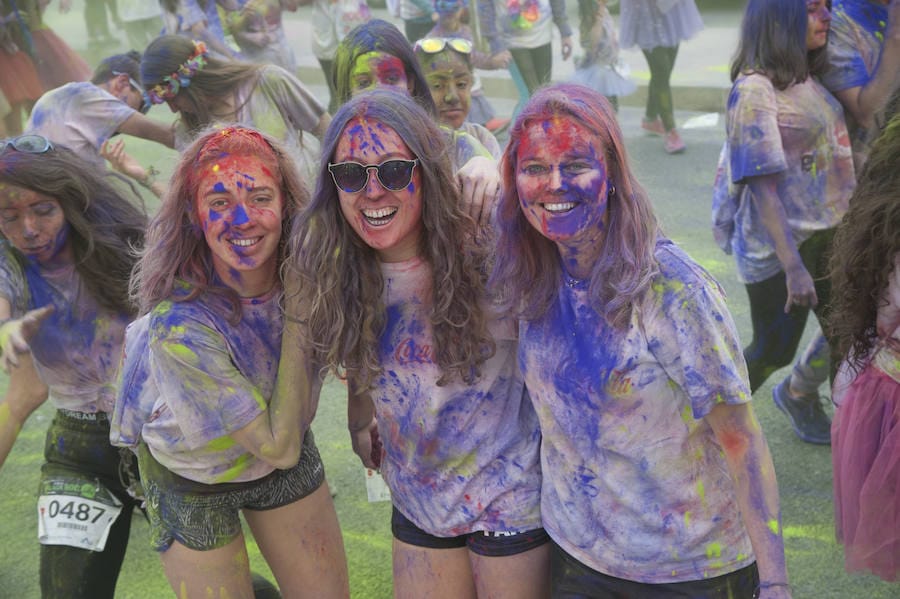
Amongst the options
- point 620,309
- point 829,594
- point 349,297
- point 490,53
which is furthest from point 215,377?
point 490,53

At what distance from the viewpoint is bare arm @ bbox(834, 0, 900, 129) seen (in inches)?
160

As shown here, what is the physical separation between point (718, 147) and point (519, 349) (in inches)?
274

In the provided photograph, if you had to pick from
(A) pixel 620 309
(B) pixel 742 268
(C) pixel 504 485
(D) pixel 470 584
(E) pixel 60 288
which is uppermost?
(A) pixel 620 309

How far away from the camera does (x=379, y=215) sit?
2.53 metres

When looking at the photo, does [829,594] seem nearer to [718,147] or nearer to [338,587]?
[338,587]

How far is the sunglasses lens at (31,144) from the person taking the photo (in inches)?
130

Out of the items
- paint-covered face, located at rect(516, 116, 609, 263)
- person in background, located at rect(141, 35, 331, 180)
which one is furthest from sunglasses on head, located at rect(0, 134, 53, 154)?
paint-covered face, located at rect(516, 116, 609, 263)

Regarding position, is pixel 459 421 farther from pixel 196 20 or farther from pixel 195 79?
pixel 196 20

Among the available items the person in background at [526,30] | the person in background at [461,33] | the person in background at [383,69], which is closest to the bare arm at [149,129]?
the person in background at [383,69]

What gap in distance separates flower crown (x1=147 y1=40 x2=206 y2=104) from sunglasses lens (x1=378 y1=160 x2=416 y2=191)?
2.35 metres

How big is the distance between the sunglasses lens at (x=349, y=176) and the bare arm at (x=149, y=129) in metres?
2.53

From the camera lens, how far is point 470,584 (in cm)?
273

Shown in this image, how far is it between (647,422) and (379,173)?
2.73ft

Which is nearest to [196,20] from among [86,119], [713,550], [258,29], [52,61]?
[258,29]
